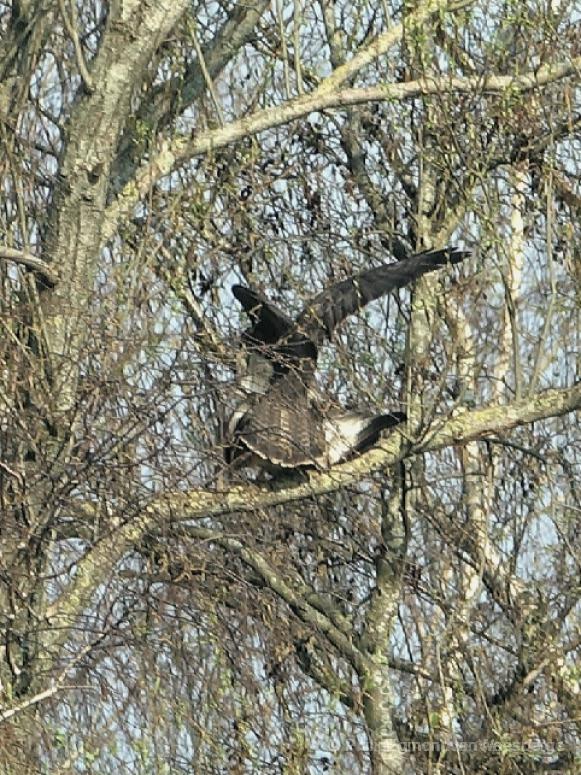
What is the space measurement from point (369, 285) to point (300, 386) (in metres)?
0.93

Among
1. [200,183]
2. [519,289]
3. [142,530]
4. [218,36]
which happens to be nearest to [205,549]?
[142,530]

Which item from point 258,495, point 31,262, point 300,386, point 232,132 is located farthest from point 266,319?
point 31,262

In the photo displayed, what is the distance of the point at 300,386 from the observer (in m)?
9.12

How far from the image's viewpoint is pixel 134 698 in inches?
299

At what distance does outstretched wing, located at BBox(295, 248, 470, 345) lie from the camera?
31.5ft

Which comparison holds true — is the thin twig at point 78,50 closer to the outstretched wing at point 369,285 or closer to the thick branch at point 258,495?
the outstretched wing at point 369,285

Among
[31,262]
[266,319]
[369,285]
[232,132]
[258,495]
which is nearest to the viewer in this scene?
[31,262]

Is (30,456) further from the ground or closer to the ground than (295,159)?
closer to the ground

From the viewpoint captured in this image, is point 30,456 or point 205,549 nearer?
point 30,456

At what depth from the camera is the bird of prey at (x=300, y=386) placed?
8594mm

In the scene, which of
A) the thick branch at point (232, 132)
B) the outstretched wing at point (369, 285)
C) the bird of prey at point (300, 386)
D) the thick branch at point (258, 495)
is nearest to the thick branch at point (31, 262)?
the thick branch at point (232, 132)

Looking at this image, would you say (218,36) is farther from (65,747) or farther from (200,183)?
(65,747)

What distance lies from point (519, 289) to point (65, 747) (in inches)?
211

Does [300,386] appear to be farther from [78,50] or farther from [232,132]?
[78,50]
